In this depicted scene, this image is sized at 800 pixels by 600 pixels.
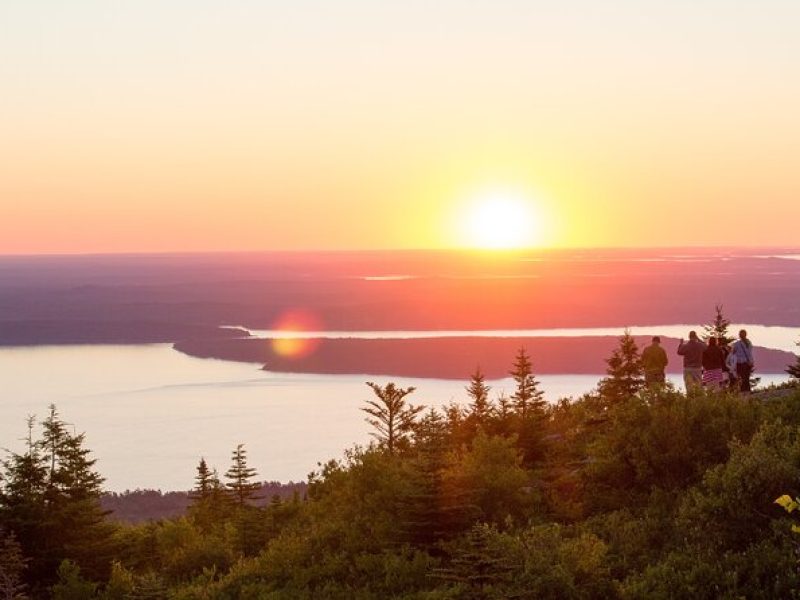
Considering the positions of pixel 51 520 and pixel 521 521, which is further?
pixel 51 520

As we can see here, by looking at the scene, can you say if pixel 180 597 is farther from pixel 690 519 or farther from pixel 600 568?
pixel 690 519

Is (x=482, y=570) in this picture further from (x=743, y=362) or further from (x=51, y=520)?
(x=51, y=520)

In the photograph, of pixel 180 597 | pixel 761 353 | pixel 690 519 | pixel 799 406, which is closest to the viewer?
pixel 690 519

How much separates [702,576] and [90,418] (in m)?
188

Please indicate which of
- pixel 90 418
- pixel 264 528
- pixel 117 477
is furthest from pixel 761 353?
pixel 264 528

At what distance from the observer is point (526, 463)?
2466 cm

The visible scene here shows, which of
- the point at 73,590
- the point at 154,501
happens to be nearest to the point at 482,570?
the point at 73,590

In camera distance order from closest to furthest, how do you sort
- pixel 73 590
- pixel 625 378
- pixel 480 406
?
pixel 73 590 → pixel 625 378 → pixel 480 406

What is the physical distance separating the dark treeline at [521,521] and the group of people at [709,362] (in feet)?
4.73

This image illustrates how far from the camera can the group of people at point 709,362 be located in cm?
2702

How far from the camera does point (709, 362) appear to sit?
27000 millimetres

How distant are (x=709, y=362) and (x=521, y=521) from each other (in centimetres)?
1045

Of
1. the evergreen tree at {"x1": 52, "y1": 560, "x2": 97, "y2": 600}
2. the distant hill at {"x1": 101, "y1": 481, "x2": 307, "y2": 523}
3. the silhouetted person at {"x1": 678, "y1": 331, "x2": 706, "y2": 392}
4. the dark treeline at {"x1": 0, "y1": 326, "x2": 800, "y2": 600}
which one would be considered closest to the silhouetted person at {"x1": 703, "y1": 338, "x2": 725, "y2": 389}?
the silhouetted person at {"x1": 678, "y1": 331, "x2": 706, "y2": 392}

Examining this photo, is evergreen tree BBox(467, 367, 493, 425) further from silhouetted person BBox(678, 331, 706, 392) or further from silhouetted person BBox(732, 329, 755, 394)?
silhouetted person BBox(732, 329, 755, 394)
